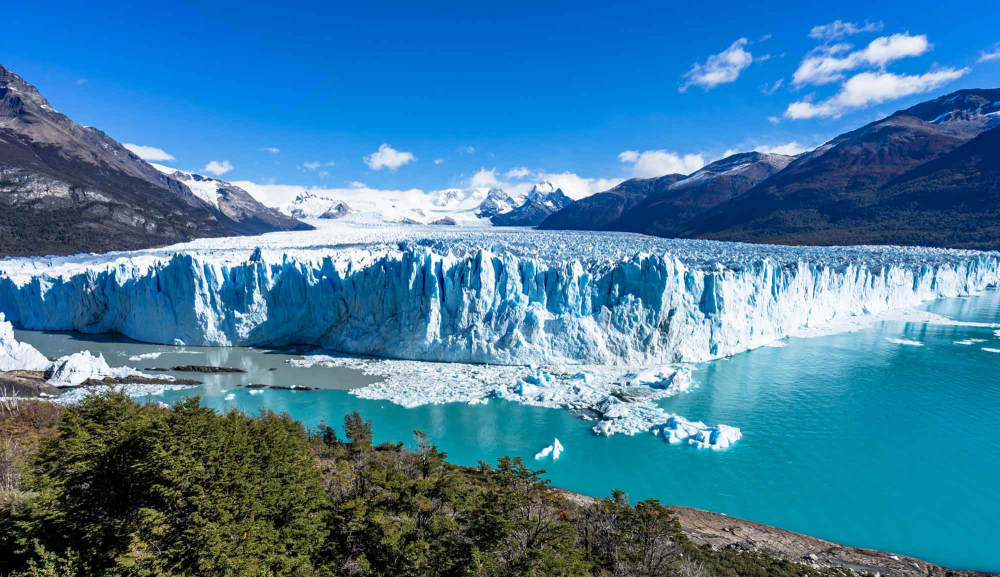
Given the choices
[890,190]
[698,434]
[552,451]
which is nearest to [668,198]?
[890,190]

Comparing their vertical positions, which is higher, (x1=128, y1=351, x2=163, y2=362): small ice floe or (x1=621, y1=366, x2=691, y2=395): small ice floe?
(x1=621, y1=366, x2=691, y2=395): small ice floe

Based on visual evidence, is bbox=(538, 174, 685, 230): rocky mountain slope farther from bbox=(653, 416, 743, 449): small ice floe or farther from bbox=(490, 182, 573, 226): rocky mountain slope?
bbox=(653, 416, 743, 449): small ice floe

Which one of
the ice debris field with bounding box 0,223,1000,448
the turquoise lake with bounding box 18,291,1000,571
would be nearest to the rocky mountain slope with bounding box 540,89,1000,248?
the turquoise lake with bounding box 18,291,1000,571

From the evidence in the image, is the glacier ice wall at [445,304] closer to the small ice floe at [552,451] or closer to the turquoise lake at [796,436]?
the turquoise lake at [796,436]

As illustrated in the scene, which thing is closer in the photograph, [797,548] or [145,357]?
[797,548]

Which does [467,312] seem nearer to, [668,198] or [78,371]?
[78,371]

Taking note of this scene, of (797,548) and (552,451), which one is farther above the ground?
(552,451)

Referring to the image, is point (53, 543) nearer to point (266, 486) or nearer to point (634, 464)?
point (266, 486)

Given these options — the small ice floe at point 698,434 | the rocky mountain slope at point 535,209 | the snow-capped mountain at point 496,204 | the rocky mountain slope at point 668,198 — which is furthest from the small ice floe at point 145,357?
the snow-capped mountain at point 496,204
